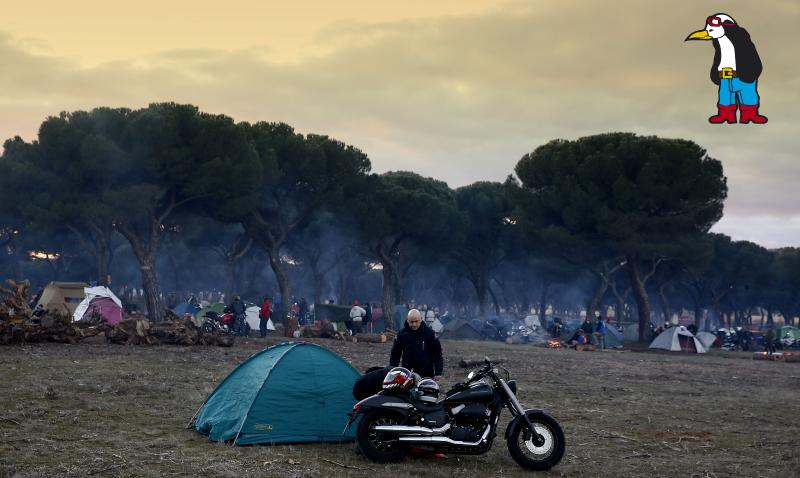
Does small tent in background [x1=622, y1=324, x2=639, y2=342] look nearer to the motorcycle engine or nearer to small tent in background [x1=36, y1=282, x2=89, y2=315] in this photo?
small tent in background [x1=36, y1=282, x2=89, y2=315]

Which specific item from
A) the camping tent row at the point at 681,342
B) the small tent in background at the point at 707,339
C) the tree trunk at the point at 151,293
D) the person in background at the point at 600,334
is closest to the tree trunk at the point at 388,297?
the person in background at the point at 600,334

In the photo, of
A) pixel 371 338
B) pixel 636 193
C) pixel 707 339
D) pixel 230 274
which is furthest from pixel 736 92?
pixel 230 274

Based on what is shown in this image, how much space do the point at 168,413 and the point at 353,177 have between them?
36027mm

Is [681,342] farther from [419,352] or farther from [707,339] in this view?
[419,352]

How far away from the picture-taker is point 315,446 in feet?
33.7

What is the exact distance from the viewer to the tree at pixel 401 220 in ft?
165

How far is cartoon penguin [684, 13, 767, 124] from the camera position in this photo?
2161 centimetres

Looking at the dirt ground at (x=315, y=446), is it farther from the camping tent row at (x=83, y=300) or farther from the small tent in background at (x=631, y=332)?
the small tent in background at (x=631, y=332)

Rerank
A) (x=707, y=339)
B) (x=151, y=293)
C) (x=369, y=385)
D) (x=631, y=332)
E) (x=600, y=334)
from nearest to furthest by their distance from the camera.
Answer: (x=369, y=385) → (x=600, y=334) → (x=151, y=293) → (x=707, y=339) → (x=631, y=332)

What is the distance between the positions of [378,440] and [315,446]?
1211 millimetres

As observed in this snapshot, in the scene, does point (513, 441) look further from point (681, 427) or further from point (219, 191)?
point (219, 191)

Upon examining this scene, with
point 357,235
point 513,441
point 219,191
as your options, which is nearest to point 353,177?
point 357,235

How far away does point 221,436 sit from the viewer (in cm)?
1038

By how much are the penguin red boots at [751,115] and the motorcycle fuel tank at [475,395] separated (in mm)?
14971
